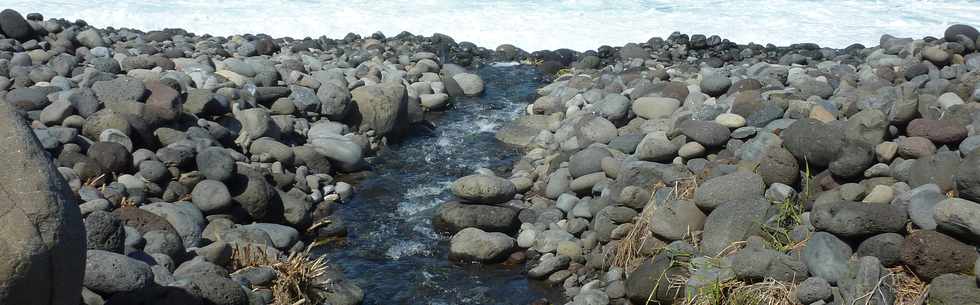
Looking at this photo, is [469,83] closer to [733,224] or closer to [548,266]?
[548,266]

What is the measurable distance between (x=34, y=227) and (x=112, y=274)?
138cm

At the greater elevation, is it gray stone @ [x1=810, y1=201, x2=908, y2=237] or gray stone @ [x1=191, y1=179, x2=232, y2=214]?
gray stone @ [x1=810, y1=201, x2=908, y2=237]

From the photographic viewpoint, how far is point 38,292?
4.68 meters

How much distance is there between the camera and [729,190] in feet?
28.2

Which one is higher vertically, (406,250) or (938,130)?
(938,130)

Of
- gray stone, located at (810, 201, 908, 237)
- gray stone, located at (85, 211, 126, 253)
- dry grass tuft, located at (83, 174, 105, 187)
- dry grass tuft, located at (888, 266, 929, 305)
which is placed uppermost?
gray stone, located at (85, 211, 126, 253)

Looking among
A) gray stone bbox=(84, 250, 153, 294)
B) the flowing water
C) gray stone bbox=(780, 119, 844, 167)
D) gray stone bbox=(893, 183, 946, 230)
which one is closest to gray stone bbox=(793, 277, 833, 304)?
gray stone bbox=(893, 183, 946, 230)

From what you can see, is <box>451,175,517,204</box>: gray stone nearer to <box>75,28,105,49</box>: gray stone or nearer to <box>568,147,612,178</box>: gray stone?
<box>568,147,612,178</box>: gray stone

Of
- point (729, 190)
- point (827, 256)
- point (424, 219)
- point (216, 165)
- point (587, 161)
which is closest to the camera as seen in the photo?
point (827, 256)

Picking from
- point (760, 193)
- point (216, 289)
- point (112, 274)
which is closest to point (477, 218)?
point (760, 193)

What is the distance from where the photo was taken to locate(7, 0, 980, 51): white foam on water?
79.0 feet

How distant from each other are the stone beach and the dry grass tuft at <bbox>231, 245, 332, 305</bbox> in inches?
1.0

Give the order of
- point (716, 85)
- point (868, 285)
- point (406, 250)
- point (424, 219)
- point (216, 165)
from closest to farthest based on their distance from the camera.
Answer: point (868, 285), point (406, 250), point (216, 165), point (424, 219), point (716, 85)

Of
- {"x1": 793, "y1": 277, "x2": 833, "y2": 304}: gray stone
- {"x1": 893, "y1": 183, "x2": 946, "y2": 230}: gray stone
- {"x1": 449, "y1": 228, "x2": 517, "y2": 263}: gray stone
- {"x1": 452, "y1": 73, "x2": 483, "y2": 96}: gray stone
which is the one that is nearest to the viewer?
{"x1": 793, "y1": 277, "x2": 833, "y2": 304}: gray stone
